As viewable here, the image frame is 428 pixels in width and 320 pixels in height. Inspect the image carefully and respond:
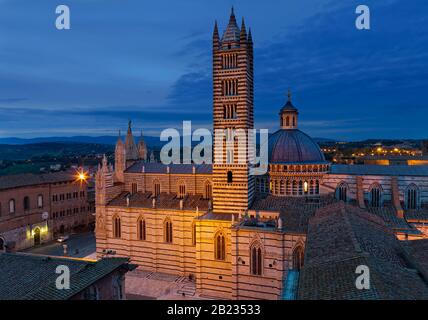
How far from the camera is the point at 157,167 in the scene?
41.1 m

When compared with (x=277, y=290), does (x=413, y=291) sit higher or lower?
higher

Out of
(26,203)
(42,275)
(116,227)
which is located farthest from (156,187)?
(42,275)

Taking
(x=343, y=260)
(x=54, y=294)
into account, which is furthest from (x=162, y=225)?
(x=343, y=260)

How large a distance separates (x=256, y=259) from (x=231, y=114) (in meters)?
13.8

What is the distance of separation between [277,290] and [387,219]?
1137 centimetres

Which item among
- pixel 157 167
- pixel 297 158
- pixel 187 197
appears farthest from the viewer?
pixel 157 167

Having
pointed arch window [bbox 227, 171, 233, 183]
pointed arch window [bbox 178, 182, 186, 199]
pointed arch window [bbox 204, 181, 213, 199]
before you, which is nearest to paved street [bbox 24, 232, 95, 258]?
pointed arch window [bbox 178, 182, 186, 199]

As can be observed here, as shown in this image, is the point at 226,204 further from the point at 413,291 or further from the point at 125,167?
the point at 413,291

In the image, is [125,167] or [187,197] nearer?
[187,197]

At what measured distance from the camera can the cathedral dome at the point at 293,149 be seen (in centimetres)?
3412

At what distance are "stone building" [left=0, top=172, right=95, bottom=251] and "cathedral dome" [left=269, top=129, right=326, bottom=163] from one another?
32762mm

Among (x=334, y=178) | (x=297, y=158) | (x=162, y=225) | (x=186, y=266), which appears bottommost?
(x=186, y=266)

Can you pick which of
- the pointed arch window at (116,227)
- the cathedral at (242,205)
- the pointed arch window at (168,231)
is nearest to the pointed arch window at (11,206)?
the cathedral at (242,205)

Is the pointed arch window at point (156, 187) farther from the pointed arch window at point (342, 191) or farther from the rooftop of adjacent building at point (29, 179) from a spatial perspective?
the pointed arch window at point (342, 191)
